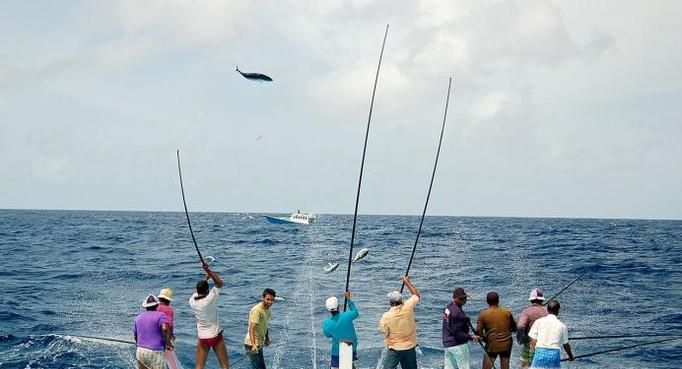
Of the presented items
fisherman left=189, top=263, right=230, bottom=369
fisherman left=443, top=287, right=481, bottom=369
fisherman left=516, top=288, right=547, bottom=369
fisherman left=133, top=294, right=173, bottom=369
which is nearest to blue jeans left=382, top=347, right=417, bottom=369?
fisherman left=443, top=287, right=481, bottom=369

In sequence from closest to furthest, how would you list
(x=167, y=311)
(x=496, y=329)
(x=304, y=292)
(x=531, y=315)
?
(x=531, y=315) → (x=167, y=311) → (x=496, y=329) → (x=304, y=292)

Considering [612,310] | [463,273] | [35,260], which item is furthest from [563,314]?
[35,260]

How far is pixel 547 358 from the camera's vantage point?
952 cm

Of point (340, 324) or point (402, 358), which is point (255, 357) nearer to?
point (340, 324)

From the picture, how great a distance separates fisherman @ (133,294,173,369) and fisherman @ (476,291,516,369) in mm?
4720

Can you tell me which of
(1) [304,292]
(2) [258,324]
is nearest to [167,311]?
(2) [258,324]

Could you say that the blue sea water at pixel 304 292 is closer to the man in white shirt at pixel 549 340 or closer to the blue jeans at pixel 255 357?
the blue jeans at pixel 255 357

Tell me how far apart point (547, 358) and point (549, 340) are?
26 cm

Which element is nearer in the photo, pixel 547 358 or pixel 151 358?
pixel 547 358

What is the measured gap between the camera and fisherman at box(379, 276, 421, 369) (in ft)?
32.9

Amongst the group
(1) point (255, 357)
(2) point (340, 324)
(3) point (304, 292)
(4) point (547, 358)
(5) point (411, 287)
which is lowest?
(3) point (304, 292)

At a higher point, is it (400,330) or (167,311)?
(167,311)

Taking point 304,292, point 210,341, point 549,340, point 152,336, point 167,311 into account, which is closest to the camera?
point 549,340

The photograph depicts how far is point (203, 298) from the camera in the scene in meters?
10.3
